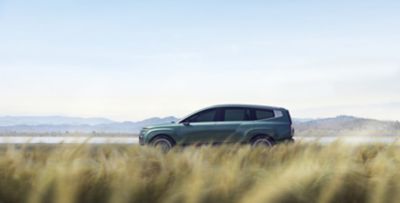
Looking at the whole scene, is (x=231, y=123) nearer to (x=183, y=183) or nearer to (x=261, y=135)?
(x=261, y=135)

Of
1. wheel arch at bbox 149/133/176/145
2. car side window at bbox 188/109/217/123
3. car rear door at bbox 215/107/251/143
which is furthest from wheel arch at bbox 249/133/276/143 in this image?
wheel arch at bbox 149/133/176/145

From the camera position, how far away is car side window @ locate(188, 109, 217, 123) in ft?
64.2

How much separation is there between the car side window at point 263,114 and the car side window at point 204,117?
1.37m

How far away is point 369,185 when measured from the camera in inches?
308

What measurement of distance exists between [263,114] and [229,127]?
1.21 metres

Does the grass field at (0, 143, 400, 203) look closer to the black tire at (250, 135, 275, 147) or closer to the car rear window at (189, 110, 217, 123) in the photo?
the black tire at (250, 135, 275, 147)

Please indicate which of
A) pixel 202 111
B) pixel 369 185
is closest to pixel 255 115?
pixel 202 111

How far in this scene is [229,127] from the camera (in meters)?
19.3

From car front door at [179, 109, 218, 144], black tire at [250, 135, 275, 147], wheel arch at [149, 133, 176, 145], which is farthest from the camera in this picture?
wheel arch at [149, 133, 176, 145]

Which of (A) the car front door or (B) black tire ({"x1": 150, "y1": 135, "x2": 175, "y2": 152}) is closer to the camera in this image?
(A) the car front door

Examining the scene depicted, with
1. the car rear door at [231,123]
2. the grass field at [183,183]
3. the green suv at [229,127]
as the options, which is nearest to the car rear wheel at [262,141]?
the green suv at [229,127]

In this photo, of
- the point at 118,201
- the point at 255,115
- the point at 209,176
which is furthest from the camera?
the point at 255,115

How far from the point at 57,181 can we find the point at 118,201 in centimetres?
83

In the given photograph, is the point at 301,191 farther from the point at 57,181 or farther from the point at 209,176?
the point at 57,181
